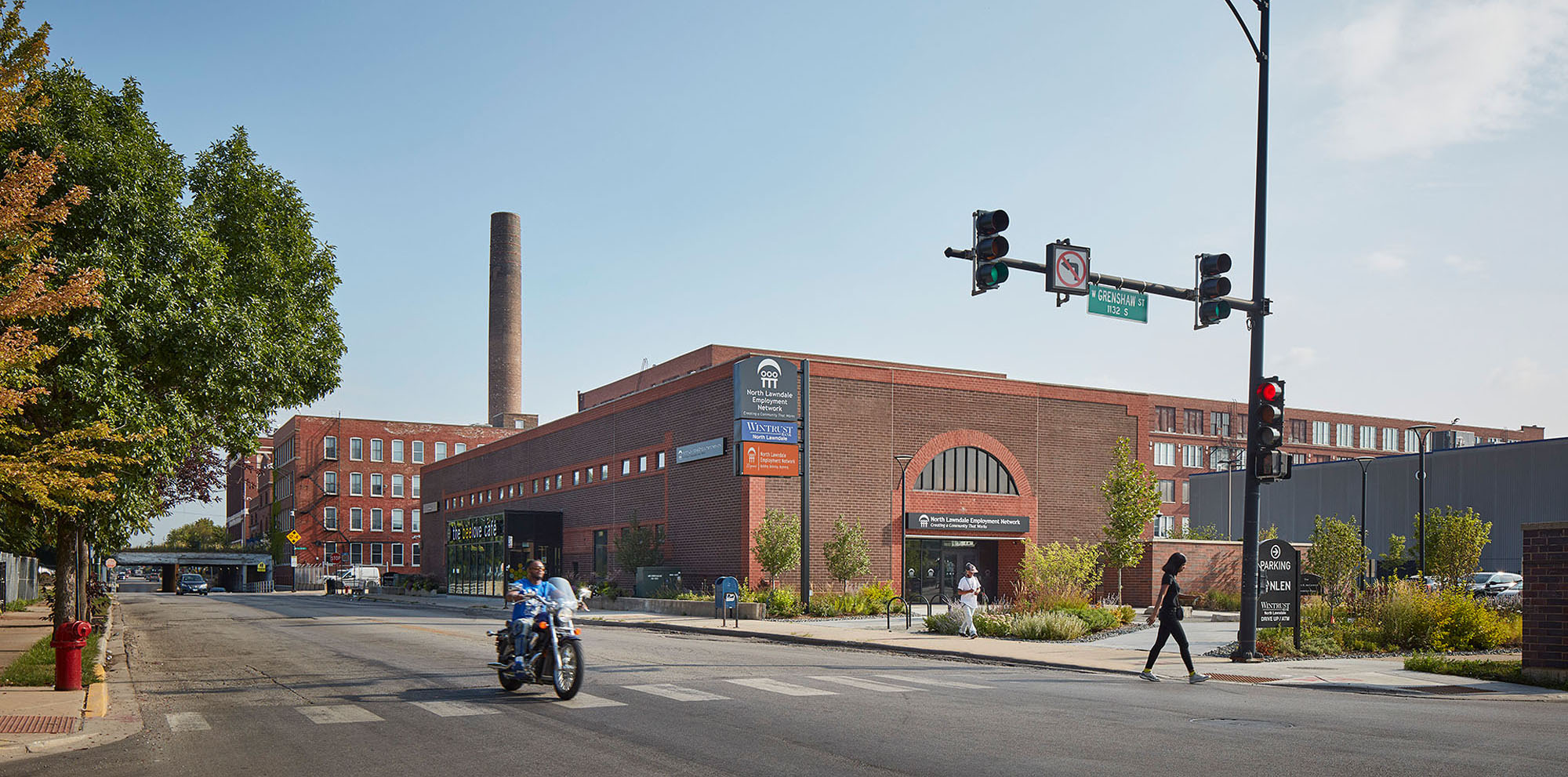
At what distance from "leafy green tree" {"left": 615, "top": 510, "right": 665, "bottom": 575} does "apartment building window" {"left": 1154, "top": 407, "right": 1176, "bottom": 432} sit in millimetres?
67600

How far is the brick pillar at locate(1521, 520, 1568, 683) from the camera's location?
15633 mm

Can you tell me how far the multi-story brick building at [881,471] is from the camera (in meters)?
42.6

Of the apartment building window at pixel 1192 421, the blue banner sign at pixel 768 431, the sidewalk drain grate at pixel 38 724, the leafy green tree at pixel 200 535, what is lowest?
the leafy green tree at pixel 200 535

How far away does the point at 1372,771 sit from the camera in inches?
355

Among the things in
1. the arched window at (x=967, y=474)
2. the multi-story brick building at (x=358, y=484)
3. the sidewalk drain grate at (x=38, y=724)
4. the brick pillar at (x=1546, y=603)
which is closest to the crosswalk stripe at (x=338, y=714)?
the sidewalk drain grate at (x=38, y=724)

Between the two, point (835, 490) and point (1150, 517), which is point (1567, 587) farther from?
point (835, 490)

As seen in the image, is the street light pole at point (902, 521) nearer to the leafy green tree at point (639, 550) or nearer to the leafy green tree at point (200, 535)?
the leafy green tree at point (639, 550)

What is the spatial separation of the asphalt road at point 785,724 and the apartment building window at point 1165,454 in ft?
289

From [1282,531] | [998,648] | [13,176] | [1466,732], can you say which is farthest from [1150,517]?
[1282,531]

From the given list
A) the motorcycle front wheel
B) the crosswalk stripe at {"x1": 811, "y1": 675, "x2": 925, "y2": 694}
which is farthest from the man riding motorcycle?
the crosswalk stripe at {"x1": 811, "y1": 675, "x2": 925, "y2": 694}

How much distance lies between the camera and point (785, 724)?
1170 cm

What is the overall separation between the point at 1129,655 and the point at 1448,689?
626 cm

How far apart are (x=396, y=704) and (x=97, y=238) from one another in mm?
9848

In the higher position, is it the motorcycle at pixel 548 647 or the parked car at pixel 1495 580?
the motorcycle at pixel 548 647
